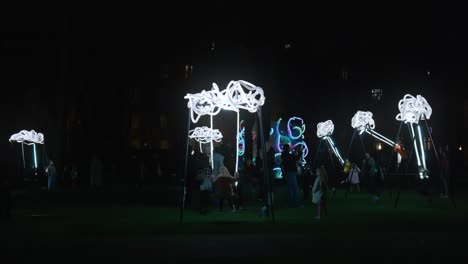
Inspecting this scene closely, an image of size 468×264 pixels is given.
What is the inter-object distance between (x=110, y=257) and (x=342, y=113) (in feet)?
223

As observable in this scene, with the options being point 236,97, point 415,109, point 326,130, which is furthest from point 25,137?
point 236,97

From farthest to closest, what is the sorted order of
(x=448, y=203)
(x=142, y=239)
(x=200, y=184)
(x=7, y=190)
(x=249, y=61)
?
(x=249, y=61) < (x=448, y=203) < (x=200, y=184) < (x=7, y=190) < (x=142, y=239)

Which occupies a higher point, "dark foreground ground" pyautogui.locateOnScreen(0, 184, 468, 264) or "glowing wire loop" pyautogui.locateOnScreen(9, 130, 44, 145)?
"glowing wire loop" pyautogui.locateOnScreen(9, 130, 44, 145)

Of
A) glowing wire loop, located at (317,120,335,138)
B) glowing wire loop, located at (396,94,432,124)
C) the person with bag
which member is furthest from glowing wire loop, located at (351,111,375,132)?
the person with bag

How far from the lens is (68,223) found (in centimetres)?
1744

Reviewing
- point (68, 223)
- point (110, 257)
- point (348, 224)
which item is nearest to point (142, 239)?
point (110, 257)

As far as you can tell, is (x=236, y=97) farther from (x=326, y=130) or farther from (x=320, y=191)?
(x=326, y=130)

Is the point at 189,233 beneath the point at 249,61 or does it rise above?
beneath

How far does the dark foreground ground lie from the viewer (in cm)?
1194

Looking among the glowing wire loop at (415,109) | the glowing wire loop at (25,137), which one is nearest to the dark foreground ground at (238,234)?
the glowing wire loop at (415,109)

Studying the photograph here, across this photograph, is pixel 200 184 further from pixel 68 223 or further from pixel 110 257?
pixel 110 257

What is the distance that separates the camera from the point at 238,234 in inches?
582

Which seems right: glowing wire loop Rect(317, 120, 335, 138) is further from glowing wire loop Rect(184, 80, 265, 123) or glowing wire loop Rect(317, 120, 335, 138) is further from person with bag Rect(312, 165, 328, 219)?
person with bag Rect(312, 165, 328, 219)

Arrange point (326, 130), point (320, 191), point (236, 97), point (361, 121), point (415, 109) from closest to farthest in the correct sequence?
point (320, 191), point (236, 97), point (415, 109), point (361, 121), point (326, 130)
